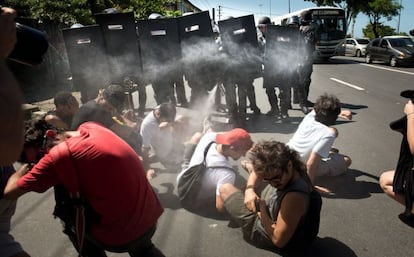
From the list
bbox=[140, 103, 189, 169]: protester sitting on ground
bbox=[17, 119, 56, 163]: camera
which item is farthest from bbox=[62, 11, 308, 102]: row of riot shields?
bbox=[17, 119, 56, 163]: camera

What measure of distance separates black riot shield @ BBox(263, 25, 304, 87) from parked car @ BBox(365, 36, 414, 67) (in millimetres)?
11194

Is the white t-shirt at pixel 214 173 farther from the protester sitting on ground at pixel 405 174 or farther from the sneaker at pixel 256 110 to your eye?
the sneaker at pixel 256 110

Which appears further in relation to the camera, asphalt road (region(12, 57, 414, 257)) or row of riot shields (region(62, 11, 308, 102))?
row of riot shields (region(62, 11, 308, 102))

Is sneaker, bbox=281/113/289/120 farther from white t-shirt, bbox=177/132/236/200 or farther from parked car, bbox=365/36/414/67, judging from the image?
parked car, bbox=365/36/414/67

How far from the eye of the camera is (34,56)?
1330 millimetres

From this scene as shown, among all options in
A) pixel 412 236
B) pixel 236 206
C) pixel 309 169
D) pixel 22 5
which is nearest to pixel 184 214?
pixel 236 206

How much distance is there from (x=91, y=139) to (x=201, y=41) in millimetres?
4980

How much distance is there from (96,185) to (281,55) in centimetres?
559

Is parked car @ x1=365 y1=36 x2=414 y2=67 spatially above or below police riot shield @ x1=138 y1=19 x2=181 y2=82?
below

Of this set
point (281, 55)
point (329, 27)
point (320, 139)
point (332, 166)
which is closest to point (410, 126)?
point (320, 139)

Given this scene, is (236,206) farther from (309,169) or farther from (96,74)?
(96,74)

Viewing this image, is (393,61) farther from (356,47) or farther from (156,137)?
(156,137)

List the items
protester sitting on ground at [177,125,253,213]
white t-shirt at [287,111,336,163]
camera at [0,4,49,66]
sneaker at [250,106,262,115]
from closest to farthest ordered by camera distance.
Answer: camera at [0,4,49,66], protester sitting on ground at [177,125,253,213], white t-shirt at [287,111,336,163], sneaker at [250,106,262,115]

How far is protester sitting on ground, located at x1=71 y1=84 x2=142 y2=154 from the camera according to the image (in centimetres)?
305
